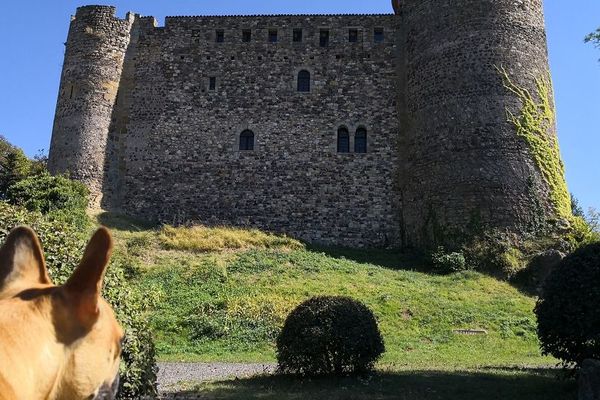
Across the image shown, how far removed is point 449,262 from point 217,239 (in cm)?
906

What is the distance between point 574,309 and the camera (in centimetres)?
849

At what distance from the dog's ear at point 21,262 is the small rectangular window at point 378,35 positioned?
27786 mm

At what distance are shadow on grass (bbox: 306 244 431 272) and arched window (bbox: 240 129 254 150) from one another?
6.13m

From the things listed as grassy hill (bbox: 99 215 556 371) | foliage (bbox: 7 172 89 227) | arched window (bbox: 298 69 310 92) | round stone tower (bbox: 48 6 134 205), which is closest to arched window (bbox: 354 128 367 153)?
arched window (bbox: 298 69 310 92)

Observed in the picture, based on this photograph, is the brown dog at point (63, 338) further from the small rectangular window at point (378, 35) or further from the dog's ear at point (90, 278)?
the small rectangular window at point (378, 35)

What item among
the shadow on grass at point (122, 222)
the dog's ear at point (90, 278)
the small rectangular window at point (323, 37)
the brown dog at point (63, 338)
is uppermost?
the small rectangular window at point (323, 37)

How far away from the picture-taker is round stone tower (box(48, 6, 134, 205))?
26.8 metres

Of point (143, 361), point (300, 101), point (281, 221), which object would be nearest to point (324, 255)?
point (281, 221)

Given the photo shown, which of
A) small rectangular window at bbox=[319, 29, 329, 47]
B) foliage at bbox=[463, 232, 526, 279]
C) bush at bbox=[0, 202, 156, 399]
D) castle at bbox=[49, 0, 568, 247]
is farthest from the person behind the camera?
small rectangular window at bbox=[319, 29, 329, 47]

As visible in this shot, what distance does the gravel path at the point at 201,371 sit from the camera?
9953 millimetres

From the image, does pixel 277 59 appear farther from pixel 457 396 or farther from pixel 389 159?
pixel 457 396

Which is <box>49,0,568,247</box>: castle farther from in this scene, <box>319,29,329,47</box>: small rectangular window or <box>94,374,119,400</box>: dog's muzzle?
<box>94,374,119,400</box>: dog's muzzle

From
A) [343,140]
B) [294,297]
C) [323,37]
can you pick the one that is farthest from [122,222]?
[323,37]

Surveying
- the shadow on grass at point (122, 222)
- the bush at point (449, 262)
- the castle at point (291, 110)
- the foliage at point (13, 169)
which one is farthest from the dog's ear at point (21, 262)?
the foliage at point (13, 169)
